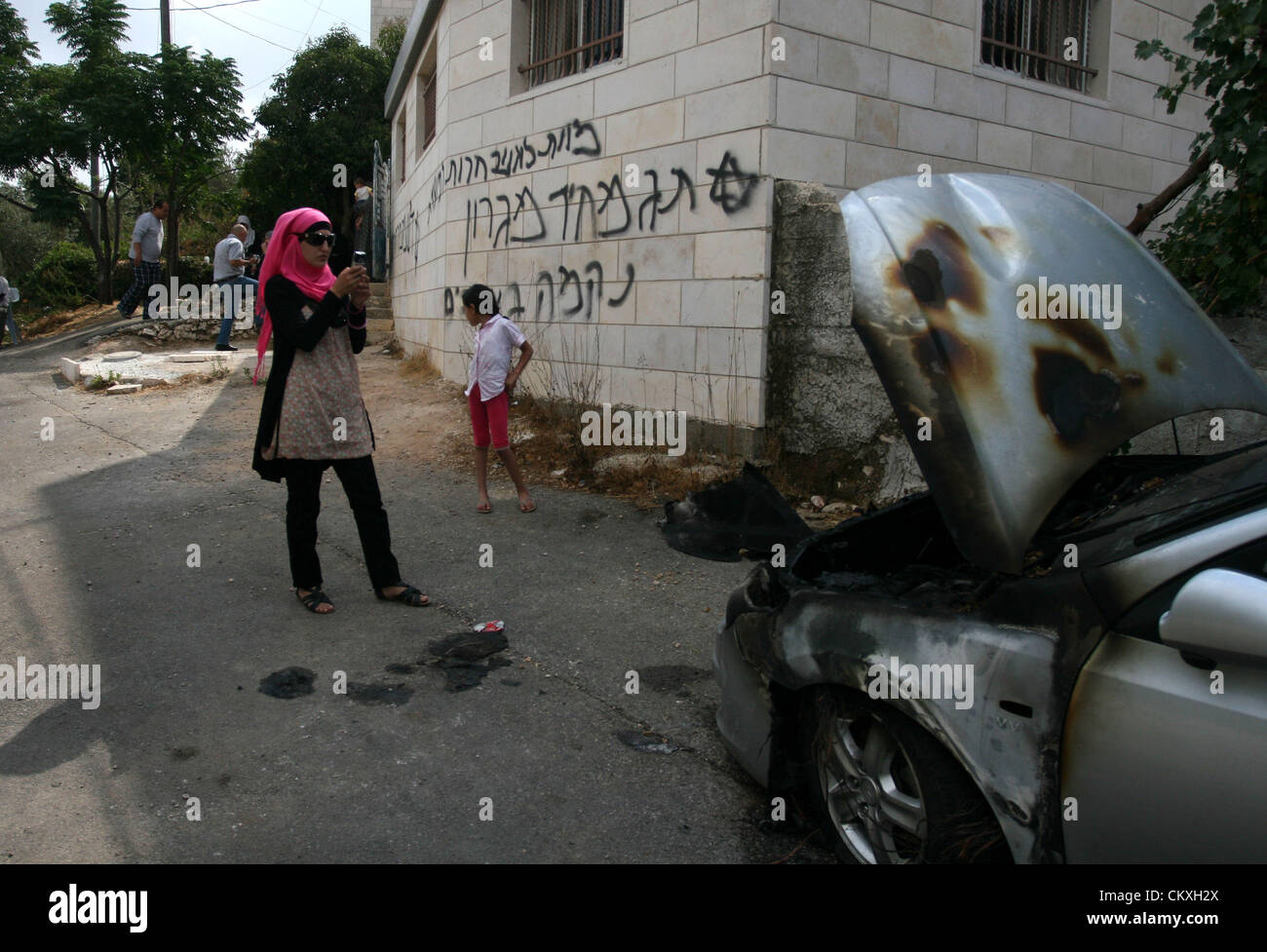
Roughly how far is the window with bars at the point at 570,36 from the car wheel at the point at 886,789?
6483 mm

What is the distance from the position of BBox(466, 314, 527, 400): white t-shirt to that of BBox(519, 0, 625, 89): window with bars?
285cm

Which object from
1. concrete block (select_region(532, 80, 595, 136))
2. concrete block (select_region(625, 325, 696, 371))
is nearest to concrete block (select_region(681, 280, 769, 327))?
concrete block (select_region(625, 325, 696, 371))

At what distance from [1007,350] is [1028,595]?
0.65m

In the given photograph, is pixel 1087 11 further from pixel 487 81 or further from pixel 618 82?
pixel 487 81

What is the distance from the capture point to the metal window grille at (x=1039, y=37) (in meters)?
7.83

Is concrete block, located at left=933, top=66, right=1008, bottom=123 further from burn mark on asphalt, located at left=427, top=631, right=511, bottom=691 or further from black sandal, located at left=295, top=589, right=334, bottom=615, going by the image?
black sandal, located at left=295, top=589, right=334, bottom=615

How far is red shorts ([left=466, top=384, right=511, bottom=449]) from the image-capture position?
6504 mm

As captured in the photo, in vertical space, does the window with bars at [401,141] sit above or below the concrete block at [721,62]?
above

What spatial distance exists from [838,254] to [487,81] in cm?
485

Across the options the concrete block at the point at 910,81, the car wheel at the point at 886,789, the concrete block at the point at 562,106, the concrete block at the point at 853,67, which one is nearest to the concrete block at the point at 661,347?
the concrete block at the point at 562,106

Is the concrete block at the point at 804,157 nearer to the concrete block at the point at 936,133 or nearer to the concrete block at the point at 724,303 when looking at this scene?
the concrete block at the point at 936,133

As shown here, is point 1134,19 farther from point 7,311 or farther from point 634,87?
point 7,311

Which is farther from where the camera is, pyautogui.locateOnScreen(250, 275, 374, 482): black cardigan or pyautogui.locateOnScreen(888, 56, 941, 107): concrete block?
pyautogui.locateOnScreen(888, 56, 941, 107): concrete block

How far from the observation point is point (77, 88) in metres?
17.1
